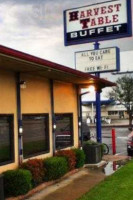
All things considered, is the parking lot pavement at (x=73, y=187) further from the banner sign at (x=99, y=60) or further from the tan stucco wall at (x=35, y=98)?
the banner sign at (x=99, y=60)

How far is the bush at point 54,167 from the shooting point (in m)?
11.7

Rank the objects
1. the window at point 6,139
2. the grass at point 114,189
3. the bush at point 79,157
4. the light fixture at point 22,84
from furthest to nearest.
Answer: the bush at point 79,157 < the light fixture at point 22,84 < the window at point 6,139 < the grass at point 114,189

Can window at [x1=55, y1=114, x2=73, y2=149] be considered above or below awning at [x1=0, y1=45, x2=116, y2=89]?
below

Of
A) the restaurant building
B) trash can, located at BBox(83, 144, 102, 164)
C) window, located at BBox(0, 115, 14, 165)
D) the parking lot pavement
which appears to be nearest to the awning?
the restaurant building

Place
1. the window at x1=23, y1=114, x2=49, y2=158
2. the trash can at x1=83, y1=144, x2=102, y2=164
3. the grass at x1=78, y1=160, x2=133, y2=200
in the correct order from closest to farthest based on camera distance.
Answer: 1. the grass at x1=78, y1=160, x2=133, y2=200
2. the window at x1=23, y1=114, x2=49, y2=158
3. the trash can at x1=83, y1=144, x2=102, y2=164

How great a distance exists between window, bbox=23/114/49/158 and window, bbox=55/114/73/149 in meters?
0.96

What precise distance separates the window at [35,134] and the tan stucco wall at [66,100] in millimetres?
1021

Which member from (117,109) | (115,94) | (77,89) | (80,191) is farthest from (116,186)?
(117,109)

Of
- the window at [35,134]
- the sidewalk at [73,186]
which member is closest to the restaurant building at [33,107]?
the window at [35,134]

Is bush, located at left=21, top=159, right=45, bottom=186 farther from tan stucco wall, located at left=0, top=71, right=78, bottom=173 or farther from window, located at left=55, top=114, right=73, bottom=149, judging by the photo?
window, located at left=55, top=114, right=73, bottom=149

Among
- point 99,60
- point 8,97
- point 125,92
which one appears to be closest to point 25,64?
point 8,97

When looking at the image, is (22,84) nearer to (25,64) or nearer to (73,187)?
(25,64)

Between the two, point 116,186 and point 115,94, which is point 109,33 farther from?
point 115,94

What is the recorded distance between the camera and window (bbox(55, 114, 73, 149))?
1465 cm
